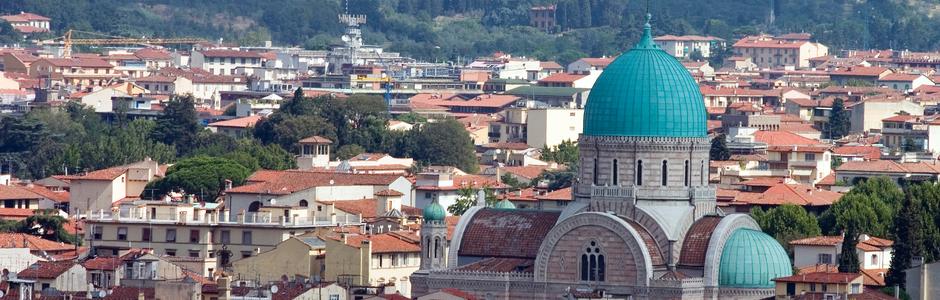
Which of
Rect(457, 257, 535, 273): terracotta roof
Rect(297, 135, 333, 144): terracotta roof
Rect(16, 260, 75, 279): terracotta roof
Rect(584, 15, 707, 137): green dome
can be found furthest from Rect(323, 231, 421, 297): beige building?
Rect(297, 135, 333, 144): terracotta roof

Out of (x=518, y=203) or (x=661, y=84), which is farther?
(x=518, y=203)

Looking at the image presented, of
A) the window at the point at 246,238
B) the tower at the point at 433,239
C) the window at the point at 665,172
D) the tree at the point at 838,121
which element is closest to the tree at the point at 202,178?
the window at the point at 246,238

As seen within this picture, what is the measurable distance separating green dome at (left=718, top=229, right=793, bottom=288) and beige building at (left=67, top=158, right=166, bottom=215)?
3760cm

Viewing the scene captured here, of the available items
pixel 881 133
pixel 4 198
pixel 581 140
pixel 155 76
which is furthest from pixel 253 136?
pixel 581 140

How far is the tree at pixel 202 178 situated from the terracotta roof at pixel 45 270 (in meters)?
27.7

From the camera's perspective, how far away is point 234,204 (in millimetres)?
95562

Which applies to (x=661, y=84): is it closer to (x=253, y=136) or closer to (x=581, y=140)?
(x=581, y=140)

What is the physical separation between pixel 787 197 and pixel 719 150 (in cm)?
2247

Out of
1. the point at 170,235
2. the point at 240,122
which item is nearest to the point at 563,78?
the point at 240,122

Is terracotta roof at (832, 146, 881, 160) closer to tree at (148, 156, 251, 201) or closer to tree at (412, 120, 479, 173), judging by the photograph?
tree at (412, 120, 479, 173)

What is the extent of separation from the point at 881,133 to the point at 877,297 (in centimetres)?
7157

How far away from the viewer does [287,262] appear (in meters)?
79.5

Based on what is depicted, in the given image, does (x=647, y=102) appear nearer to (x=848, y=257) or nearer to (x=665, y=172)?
(x=665, y=172)

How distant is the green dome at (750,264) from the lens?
6919 centimetres
